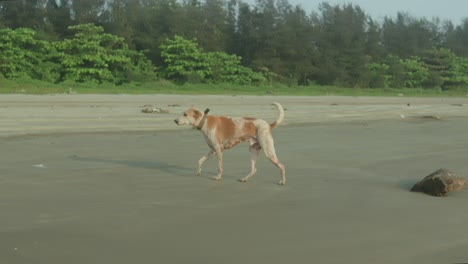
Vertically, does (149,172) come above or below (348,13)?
below

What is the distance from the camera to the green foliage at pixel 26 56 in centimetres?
3475

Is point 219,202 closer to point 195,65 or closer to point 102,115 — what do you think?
point 102,115

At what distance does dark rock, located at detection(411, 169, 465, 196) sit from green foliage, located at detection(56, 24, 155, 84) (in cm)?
3028

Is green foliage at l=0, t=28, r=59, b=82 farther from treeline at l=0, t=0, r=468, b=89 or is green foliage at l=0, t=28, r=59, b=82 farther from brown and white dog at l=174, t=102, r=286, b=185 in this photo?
brown and white dog at l=174, t=102, r=286, b=185

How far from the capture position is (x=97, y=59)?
36.2m

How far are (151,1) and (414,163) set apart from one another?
39091mm

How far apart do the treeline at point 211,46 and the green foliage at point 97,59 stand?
6 centimetres

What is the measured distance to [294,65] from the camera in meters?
47.5

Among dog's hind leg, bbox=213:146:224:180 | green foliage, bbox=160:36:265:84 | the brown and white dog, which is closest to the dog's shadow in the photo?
the brown and white dog

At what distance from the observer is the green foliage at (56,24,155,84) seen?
35.9m

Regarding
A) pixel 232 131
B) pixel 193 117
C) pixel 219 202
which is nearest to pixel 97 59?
pixel 193 117

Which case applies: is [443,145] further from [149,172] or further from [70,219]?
[70,219]

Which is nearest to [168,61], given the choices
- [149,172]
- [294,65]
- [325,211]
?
[294,65]

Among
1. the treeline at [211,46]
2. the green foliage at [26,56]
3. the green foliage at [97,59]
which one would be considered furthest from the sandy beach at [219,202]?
the treeline at [211,46]
